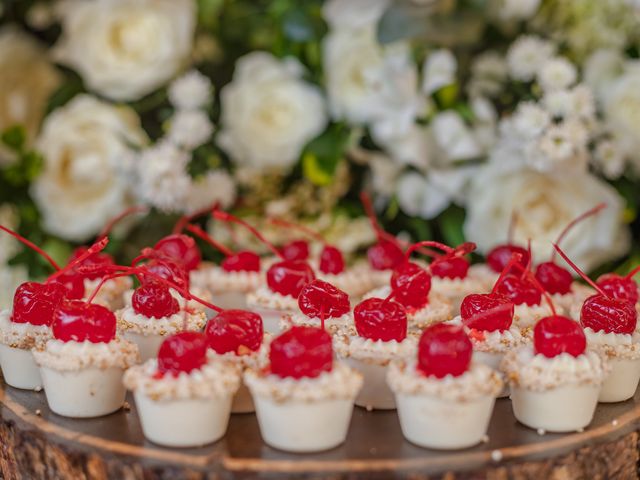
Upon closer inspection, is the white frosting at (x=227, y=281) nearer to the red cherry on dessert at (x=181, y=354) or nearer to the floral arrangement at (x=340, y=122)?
the floral arrangement at (x=340, y=122)

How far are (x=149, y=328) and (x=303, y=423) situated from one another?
0.39m

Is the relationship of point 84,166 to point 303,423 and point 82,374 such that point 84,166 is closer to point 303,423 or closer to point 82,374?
point 82,374

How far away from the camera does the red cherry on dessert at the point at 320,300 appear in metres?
1.54

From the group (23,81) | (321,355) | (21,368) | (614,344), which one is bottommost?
(23,81)

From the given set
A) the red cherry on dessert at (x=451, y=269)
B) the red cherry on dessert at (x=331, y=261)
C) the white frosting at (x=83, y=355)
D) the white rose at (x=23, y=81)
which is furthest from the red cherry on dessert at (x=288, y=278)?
the white rose at (x=23, y=81)

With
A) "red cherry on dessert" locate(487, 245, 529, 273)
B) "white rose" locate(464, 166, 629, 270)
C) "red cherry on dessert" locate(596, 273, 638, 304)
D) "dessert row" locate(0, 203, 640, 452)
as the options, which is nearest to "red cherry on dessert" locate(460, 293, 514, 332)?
"dessert row" locate(0, 203, 640, 452)

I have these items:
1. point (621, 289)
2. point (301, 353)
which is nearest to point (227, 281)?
point (301, 353)

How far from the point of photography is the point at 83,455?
4.24 ft

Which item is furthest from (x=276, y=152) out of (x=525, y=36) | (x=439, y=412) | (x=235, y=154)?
(x=439, y=412)

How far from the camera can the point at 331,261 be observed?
190cm

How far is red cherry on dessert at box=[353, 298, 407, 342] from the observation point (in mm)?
1440

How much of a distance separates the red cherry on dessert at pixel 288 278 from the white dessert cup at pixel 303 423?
45 centimetres

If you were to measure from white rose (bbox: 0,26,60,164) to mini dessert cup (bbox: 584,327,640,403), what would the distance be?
5.27 feet

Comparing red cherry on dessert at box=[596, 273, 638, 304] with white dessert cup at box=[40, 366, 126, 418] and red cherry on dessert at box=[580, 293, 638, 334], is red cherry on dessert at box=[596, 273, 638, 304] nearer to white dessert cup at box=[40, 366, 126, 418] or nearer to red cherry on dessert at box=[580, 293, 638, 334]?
red cherry on dessert at box=[580, 293, 638, 334]
